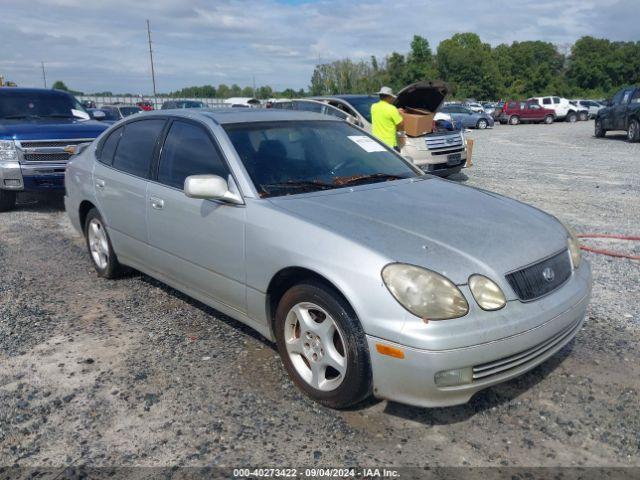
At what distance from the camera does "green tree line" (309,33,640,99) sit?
7112cm

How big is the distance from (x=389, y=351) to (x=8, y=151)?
24.2 ft

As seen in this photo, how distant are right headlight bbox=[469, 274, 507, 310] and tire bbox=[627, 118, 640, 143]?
1904 centimetres

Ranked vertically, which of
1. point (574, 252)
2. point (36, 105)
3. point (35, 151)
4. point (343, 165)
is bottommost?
point (574, 252)

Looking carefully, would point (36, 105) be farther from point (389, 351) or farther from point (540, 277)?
point (540, 277)

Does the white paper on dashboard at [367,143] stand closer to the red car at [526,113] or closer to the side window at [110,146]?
the side window at [110,146]

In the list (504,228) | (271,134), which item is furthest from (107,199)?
(504,228)

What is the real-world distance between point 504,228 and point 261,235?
54.1 inches

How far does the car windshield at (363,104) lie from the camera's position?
11.2 metres

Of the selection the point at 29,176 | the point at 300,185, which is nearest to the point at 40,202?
the point at 29,176

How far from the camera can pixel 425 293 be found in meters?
2.66

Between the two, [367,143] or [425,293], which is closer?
[425,293]

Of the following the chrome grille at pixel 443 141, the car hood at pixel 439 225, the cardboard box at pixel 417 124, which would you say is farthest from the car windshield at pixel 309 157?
the cardboard box at pixel 417 124

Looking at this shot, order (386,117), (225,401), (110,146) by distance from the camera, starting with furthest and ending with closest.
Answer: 1. (386,117)
2. (110,146)
3. (225,401)

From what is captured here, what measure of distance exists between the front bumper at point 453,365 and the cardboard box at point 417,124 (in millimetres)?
7624
